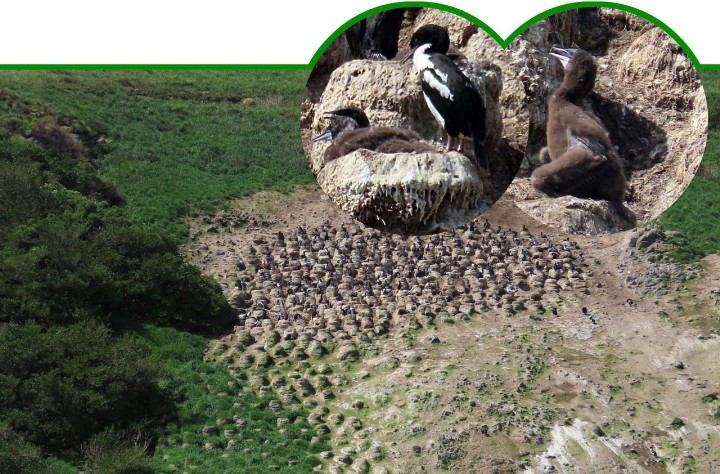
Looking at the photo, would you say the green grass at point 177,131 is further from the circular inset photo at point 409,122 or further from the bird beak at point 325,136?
the circular inset photo at point 409,122

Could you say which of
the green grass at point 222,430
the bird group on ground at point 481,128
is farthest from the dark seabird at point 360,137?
the green grass at point 222,430

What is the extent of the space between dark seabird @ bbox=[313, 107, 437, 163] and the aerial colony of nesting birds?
0.04 ft

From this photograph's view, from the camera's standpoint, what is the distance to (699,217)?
27.9m

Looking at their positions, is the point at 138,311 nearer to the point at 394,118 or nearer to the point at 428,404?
the point at 428,404

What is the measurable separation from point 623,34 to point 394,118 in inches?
117

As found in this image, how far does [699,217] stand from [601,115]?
1492cm

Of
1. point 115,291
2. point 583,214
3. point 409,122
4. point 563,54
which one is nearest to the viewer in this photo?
point 563,54

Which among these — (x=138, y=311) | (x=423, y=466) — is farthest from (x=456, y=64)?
(x=138, y=311)

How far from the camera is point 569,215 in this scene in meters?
14.1

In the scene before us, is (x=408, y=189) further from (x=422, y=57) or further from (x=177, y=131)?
(x=177, y=131)

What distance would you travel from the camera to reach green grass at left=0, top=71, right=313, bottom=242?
99.7 feet

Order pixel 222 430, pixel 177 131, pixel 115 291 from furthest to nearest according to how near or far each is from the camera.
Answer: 1. pixel 177 131
2. pixel 115 291
3. pixel 222 430

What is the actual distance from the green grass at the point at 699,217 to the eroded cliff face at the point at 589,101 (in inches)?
452

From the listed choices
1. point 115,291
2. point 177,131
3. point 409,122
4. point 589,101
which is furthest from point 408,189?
point 177,131
